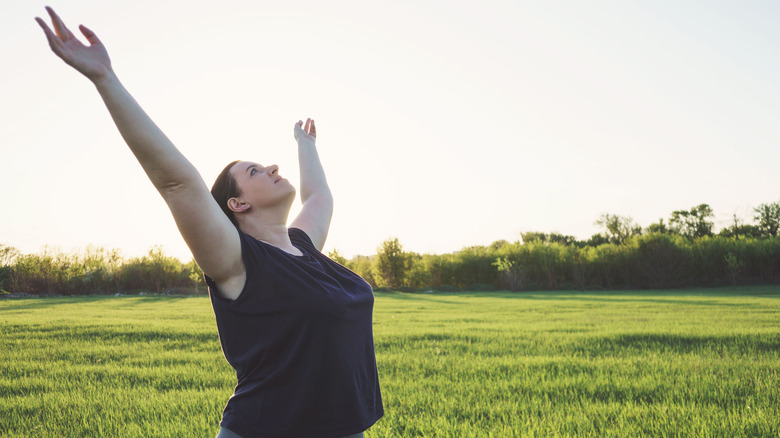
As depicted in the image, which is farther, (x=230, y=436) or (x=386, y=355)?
(x=386, y=355)

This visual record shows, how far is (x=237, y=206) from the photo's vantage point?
197cm

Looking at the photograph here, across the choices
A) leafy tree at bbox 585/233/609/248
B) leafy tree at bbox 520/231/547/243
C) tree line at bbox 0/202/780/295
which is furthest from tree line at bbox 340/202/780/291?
leafy tree at bbox 520/231/547/243

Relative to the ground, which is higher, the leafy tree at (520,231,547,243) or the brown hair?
the leafy tree at (520,231,547,243)

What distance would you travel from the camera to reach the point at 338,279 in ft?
6.30

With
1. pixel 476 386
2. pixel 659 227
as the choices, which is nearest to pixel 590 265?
pixel 659 227

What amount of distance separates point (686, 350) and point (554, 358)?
251cm

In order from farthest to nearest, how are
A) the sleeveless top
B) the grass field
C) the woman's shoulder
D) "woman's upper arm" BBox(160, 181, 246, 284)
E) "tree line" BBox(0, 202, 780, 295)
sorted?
"tree line" BBox(0, 202, 780, 295)
the grass field
the woman's shoulder
the sleeveless top
"woman's upper arm" BBox(160, 181, 246, 284)

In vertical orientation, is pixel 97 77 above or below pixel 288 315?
above

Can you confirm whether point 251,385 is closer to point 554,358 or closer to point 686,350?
point 554,358

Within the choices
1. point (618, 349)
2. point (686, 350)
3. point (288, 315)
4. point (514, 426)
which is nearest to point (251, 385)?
point (288, 315)

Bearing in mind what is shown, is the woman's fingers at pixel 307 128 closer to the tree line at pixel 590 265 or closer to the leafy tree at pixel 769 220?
the tree line at pixel 590 265

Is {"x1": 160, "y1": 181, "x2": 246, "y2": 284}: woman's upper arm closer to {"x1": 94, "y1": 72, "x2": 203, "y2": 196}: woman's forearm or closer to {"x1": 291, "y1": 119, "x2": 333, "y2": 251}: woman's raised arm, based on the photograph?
{"x1": 94, "y1": 72, "x2": 203, "y2": 196}: woman's forearm

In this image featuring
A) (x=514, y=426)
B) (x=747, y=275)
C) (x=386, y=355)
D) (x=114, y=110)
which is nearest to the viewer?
(x=114, y=110)

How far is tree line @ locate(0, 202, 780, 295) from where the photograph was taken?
42.7 m
